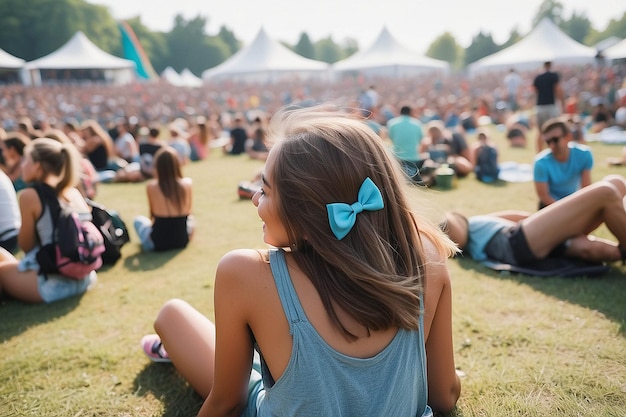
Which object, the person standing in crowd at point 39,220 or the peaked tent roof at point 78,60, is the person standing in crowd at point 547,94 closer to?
the person standing in crowd at point 39,220

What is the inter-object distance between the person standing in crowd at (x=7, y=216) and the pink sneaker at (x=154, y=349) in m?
2.76

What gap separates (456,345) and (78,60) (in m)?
27.2

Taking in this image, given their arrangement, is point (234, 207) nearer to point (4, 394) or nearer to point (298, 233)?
point (4, 394)

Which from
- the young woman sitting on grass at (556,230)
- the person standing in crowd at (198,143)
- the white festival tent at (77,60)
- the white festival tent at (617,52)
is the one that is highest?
the white festival tent at (77,60)

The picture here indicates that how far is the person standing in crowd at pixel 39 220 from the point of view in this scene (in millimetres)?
3498

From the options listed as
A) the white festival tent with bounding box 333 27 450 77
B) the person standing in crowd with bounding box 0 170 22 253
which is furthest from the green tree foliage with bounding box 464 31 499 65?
the person standing in crowd with bounding box 0 170 22 253

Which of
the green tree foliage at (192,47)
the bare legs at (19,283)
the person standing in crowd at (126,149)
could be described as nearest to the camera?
the bare legs at (19,283)

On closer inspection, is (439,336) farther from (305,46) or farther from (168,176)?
(305,46)

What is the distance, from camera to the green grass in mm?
2295

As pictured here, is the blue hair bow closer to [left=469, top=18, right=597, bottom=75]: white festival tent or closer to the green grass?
the green grass

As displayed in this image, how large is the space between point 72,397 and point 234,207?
462 centimetres

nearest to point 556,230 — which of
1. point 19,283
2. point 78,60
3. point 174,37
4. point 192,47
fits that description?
point 19,283

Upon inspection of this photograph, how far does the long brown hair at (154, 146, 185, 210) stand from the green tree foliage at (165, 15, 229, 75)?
74868 mm

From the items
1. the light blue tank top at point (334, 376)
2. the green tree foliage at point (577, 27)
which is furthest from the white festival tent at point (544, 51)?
the green tree foliage at point (577, 27)
